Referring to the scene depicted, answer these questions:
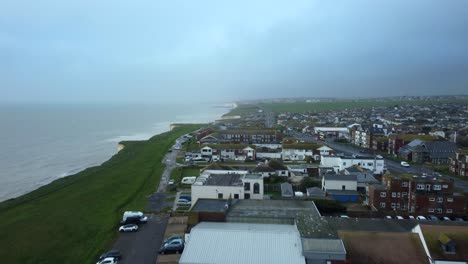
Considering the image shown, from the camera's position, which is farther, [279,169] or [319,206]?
[279,169]

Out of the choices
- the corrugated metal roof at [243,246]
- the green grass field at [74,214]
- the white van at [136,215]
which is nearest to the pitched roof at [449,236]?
the corrugated metal roof at [243,246]

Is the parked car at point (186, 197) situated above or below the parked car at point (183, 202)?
above

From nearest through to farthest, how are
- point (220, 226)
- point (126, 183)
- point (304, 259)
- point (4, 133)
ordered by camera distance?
point (304, 259)
point (220, 226)
point (126, 183)
point (4, 133)

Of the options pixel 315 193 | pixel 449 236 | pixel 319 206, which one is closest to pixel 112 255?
pixel 319 206

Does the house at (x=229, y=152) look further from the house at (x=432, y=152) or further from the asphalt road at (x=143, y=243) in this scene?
the asphalt road at (x=143, y=243)

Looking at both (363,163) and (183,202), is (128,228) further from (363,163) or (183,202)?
(363,163)

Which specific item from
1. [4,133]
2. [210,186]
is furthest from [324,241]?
[4,133]

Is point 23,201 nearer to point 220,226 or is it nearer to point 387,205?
point 220,226
